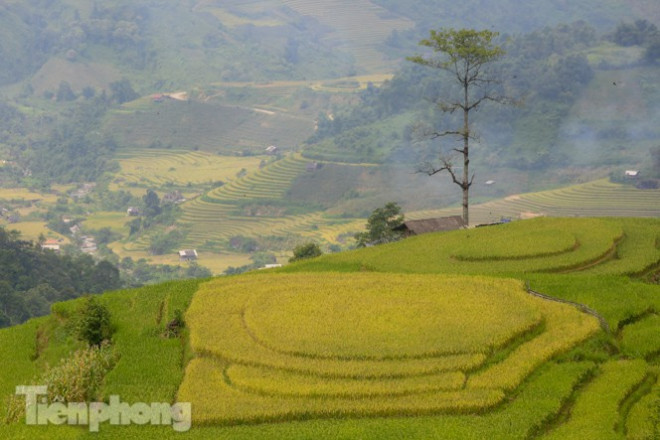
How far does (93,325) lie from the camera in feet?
57.9

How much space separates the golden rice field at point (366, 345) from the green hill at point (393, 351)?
0.03 meters

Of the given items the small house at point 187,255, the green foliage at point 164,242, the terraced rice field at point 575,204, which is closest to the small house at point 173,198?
the green foliage at point 164,242

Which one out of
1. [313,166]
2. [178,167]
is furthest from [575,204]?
[178,167]

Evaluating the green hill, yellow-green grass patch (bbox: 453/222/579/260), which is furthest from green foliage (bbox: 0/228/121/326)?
yellow-green grass patch (bbox: 453/222/579/260)

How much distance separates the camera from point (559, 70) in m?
92.3

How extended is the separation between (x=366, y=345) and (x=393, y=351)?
1.79ft

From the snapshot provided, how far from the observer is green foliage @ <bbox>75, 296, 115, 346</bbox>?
1759cm

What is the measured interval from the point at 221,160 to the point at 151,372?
313 ft

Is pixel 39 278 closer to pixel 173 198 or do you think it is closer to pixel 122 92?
pixel 173 198

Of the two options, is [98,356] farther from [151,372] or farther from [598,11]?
[598,11]

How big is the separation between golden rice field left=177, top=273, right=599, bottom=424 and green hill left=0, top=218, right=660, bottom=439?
35mm

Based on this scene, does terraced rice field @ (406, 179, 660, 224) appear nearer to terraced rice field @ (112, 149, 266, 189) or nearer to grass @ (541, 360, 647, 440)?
terraced rice field @ (112, 149, 266, 189)

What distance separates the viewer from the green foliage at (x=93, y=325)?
57.7 feet

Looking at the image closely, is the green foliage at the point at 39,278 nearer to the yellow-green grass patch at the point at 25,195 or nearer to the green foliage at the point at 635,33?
the yellow-green grass patch at the point at 25,195
